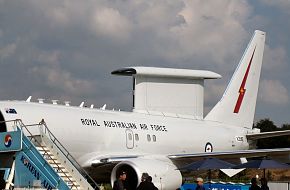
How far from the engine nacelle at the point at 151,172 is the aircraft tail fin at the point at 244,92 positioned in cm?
1105

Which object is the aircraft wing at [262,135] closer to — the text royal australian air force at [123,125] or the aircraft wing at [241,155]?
the aircraft wing at [241,155]

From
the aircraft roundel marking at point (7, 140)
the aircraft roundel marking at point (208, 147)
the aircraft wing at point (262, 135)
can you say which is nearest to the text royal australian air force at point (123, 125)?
the aircraft roundel marking at point (208, 147)

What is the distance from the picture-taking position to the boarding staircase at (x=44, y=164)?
21000mm

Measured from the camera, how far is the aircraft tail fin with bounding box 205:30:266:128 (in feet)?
122

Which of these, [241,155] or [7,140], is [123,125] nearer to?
[241,155]

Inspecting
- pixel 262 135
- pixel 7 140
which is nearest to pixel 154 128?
pixel 262 135

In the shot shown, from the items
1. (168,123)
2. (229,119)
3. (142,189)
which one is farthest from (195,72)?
(142,189)

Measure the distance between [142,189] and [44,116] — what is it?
9.82m

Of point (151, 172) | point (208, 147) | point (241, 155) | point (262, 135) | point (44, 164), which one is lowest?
point (151, 172)

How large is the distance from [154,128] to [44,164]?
35.4 ft

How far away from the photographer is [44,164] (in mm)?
21125

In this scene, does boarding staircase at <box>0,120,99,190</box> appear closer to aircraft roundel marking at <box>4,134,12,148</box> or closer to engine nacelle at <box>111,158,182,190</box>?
aircraft roundel marking at <box>4,134,12,148</box>

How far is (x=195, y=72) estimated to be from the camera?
4628 centimetres

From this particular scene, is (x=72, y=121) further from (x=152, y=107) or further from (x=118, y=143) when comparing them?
(x=152, y=107)
